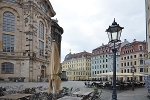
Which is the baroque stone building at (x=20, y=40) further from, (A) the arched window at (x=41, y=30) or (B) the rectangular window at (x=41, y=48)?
(A) the arched window at (x=41, y=30)

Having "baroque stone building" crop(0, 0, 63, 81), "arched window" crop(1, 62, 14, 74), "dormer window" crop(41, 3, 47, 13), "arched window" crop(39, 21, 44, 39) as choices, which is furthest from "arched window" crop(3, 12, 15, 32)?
"dormer window" crop(41, 3, 47, 13)

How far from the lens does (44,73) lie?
141 ft

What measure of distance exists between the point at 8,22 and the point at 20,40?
13.8 feet

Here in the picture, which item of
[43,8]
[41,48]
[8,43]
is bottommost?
[41,48]

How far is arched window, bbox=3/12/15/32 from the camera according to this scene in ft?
117

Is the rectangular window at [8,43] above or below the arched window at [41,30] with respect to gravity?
below

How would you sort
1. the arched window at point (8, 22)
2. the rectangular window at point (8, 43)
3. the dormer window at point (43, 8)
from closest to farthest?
1. the rectangular window at point (8, 43)
2. the arched window at point (8, 22)
3. the dormer window at point (43, 8)

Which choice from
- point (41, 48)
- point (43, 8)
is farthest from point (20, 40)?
point (43, 8)

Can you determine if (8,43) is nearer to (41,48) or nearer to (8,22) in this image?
(8,22)

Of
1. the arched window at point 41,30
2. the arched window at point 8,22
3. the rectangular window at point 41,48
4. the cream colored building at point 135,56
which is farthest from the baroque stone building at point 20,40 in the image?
the cream colored building at point 135,56

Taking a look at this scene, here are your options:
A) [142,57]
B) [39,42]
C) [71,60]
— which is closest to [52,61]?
[39,42]

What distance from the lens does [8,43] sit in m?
35.8

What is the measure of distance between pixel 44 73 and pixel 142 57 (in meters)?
35.9

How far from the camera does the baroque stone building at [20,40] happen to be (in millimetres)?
34906
